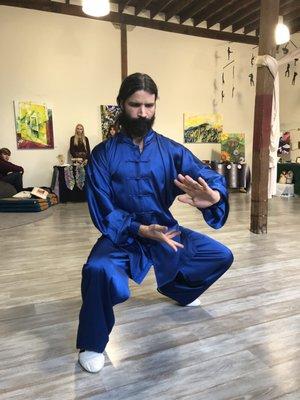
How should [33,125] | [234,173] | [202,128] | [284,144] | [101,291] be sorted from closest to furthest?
[101,291] → [33,125] → [234,173] → [284,144] → [202,128]

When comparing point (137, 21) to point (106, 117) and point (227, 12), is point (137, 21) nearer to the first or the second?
point (227, 12)

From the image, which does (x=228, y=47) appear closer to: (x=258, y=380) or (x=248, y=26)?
(x=248, y=26)

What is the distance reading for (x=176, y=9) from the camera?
6.42 metres

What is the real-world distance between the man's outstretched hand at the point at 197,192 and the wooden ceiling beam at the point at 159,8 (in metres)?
5.65

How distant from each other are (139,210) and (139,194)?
8cm

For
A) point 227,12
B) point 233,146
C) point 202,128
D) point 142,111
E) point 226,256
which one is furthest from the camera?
point 233,146

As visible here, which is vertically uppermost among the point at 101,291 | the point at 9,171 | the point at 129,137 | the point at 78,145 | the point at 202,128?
the point at 202,128

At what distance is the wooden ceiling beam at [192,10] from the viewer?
20.5 ft

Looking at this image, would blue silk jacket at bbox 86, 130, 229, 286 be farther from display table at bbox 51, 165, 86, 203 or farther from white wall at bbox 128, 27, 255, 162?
white wall at bbox 128, 27, 255, 162

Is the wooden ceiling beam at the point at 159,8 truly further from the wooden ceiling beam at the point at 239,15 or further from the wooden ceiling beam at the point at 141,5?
the wooden ceiling beam at the point at 239,15

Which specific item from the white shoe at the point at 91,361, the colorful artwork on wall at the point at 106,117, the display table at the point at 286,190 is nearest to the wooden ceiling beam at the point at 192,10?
the colorful artwork on wall at the point at 106,117

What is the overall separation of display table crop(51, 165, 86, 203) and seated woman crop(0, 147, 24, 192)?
2.08 feet

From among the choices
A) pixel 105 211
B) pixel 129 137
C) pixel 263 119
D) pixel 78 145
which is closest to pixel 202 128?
pixel 78 145

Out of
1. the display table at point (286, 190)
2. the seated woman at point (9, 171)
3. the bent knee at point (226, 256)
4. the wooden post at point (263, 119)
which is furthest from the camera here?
the display table at point (286, 190)
